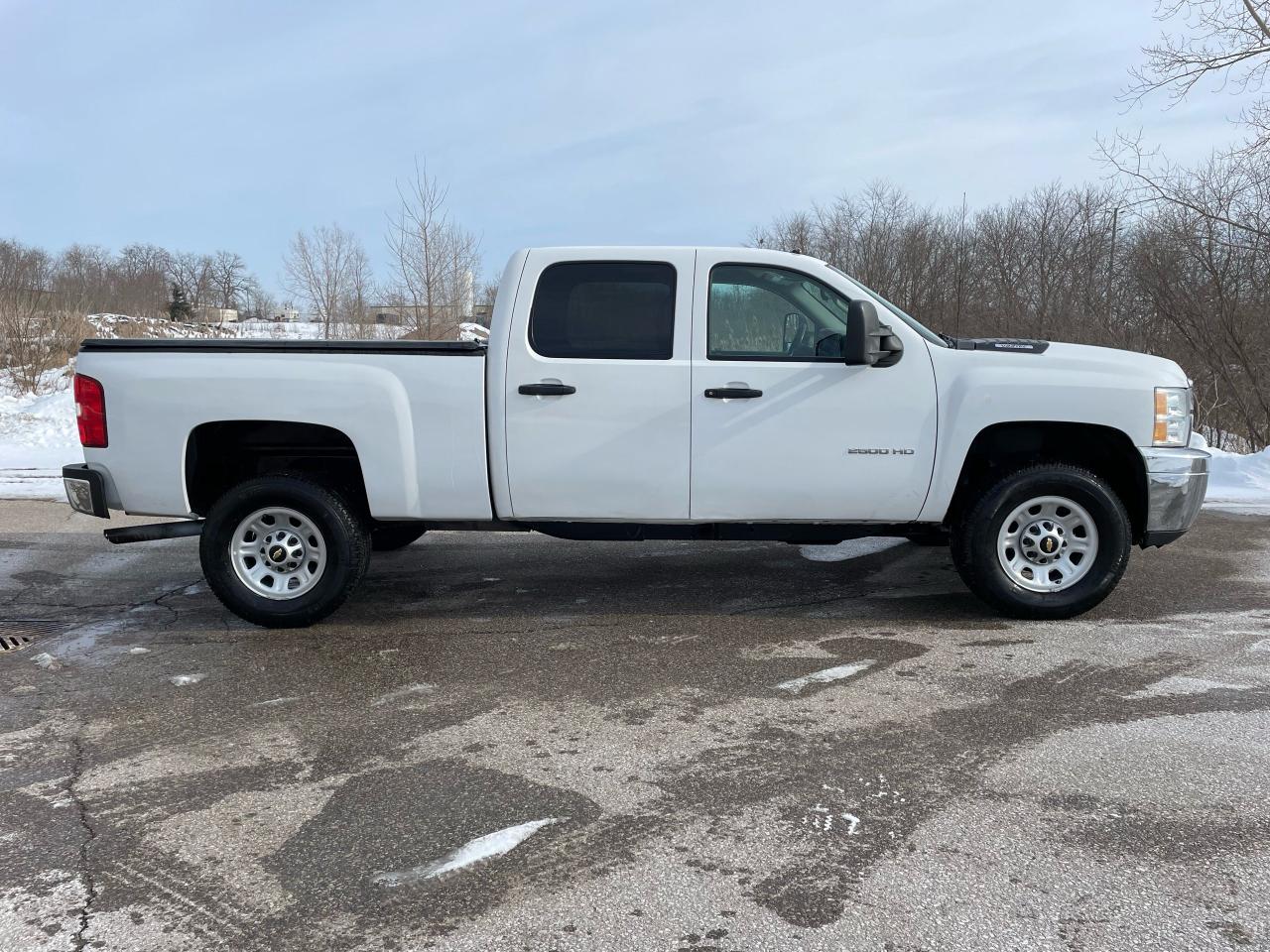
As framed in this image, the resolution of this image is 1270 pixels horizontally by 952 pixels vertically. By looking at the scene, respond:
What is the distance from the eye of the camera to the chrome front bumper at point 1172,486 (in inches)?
199

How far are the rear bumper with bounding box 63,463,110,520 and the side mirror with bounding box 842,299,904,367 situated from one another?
4098 millimetres

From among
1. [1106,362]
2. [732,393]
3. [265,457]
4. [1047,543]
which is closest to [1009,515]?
[1047,543]

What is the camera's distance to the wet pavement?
2543mm

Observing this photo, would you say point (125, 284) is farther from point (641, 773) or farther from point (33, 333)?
point (641, 773)

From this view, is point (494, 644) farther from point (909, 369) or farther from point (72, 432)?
point (72, 432)

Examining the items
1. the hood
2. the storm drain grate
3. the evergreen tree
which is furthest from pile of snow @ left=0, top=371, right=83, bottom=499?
the evergreen tree

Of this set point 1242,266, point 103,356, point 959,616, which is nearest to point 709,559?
point 959,616

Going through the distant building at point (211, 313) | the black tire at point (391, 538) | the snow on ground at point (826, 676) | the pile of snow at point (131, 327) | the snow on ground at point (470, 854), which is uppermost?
the distant building at point (211, 313)

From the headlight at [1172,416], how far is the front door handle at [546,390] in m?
3.18

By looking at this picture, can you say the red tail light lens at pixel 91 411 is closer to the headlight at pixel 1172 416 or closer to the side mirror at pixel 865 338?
the side mirror at pixel 865 338

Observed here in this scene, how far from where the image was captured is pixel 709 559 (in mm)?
6898

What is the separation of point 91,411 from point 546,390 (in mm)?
2496

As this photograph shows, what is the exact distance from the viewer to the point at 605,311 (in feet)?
17.1

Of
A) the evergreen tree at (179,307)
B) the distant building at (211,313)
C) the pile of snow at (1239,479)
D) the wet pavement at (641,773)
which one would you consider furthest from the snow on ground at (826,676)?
the evergreen tree at (179,307)
